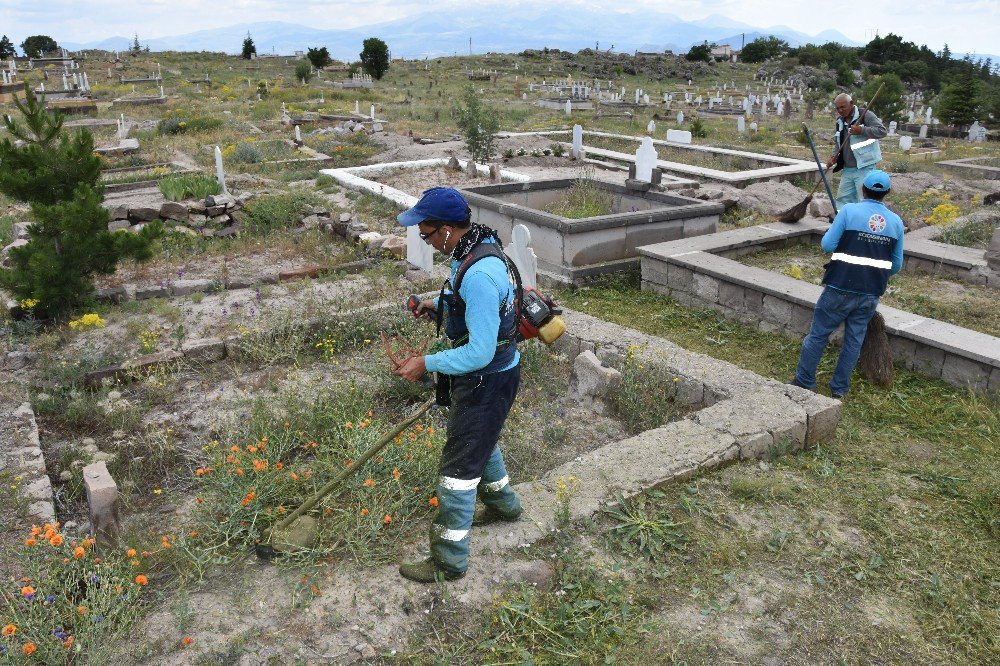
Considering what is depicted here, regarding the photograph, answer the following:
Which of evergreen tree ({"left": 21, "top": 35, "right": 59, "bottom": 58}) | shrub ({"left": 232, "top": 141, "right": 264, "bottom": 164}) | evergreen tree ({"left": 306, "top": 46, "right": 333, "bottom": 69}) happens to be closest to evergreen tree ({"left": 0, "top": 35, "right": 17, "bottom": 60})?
evergreen tree ({"left": 21, "top": 35, "right": 59, "bottom": 58})

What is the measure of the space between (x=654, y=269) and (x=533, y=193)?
10.9 feet

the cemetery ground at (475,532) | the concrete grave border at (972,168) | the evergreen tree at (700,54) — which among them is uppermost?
the evergreen tree at (700,54)

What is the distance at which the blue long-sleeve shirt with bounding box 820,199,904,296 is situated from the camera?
5.72 meters

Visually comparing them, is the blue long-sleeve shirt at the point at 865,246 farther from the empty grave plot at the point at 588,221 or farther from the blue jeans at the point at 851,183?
the empty grave plot at the point at 588,221

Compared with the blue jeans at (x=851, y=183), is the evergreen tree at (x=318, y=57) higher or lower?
higher

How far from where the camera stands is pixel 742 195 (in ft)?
44.5

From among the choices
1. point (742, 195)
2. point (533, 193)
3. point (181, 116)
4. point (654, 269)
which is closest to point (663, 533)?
point (654, 269)

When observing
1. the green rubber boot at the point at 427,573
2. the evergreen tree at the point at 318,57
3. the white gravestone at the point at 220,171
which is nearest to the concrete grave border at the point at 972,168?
the white gravestone at the point at 220,171

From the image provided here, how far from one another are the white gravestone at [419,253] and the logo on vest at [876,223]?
5.27 meters

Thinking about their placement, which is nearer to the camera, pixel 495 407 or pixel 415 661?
pixel 415 661

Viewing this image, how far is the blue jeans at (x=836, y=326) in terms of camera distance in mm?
5906

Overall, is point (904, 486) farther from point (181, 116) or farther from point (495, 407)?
point (181, 116)

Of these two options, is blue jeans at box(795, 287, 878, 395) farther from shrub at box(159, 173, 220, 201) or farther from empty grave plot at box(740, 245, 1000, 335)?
shrub at box(159, 173, 220, 201)

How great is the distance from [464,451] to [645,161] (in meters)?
8.93
